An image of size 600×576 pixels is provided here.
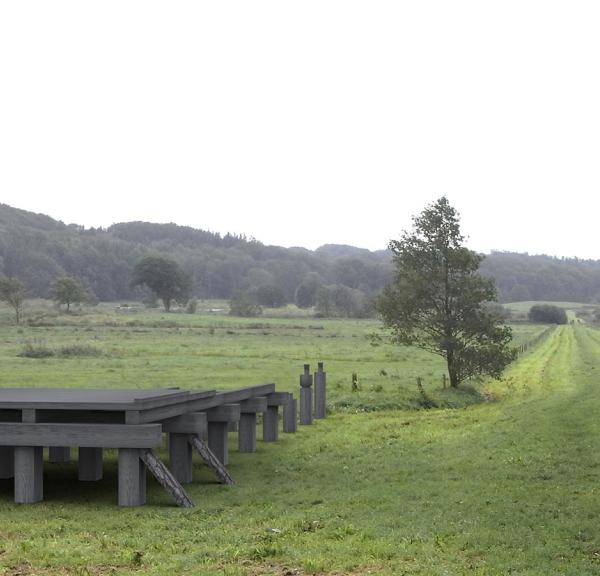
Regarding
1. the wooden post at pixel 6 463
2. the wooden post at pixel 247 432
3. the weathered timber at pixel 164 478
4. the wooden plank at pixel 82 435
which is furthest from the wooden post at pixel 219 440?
the wooden plank at pixel 82 435

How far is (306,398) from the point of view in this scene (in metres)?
22.1

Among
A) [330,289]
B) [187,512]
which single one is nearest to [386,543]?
[187,512]

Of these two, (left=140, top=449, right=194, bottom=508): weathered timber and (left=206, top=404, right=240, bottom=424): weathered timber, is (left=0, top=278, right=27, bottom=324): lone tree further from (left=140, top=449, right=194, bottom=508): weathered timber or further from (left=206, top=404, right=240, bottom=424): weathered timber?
(left=140, top=449, right=194, bottom=508): weathered timber

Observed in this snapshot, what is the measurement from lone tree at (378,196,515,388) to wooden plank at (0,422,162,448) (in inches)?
891

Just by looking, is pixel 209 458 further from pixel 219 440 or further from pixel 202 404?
pixel 219 440

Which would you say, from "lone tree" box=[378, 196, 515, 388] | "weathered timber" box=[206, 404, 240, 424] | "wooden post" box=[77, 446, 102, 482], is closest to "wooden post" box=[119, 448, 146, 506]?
"wooden post" box=[77, 446, 102, 482]

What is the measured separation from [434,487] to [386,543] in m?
3.78

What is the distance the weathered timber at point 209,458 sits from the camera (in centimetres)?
1328

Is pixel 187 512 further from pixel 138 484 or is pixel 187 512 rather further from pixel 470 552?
pixel 470 552

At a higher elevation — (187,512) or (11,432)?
(11,432)

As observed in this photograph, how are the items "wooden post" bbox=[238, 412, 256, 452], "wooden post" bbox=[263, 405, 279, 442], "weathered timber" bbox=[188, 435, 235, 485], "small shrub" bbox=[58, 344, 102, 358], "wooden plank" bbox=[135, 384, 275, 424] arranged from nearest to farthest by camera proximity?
1. "wooden plank" bbox=[135, 384, 275, 424]
2. "weathered timber" bbox=[188, 435, 235, 485]
3. "wooden post" bbox=[238, 412, 256, 452]
4. "wooden post" bbox=[263, 405, 279, 442]
5. "small shrub" bbox=[58, 344, 102, 358]

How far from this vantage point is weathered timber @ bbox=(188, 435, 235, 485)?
1328cm

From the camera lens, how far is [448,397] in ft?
99.0

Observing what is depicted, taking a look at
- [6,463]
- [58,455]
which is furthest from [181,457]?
[58,455]
